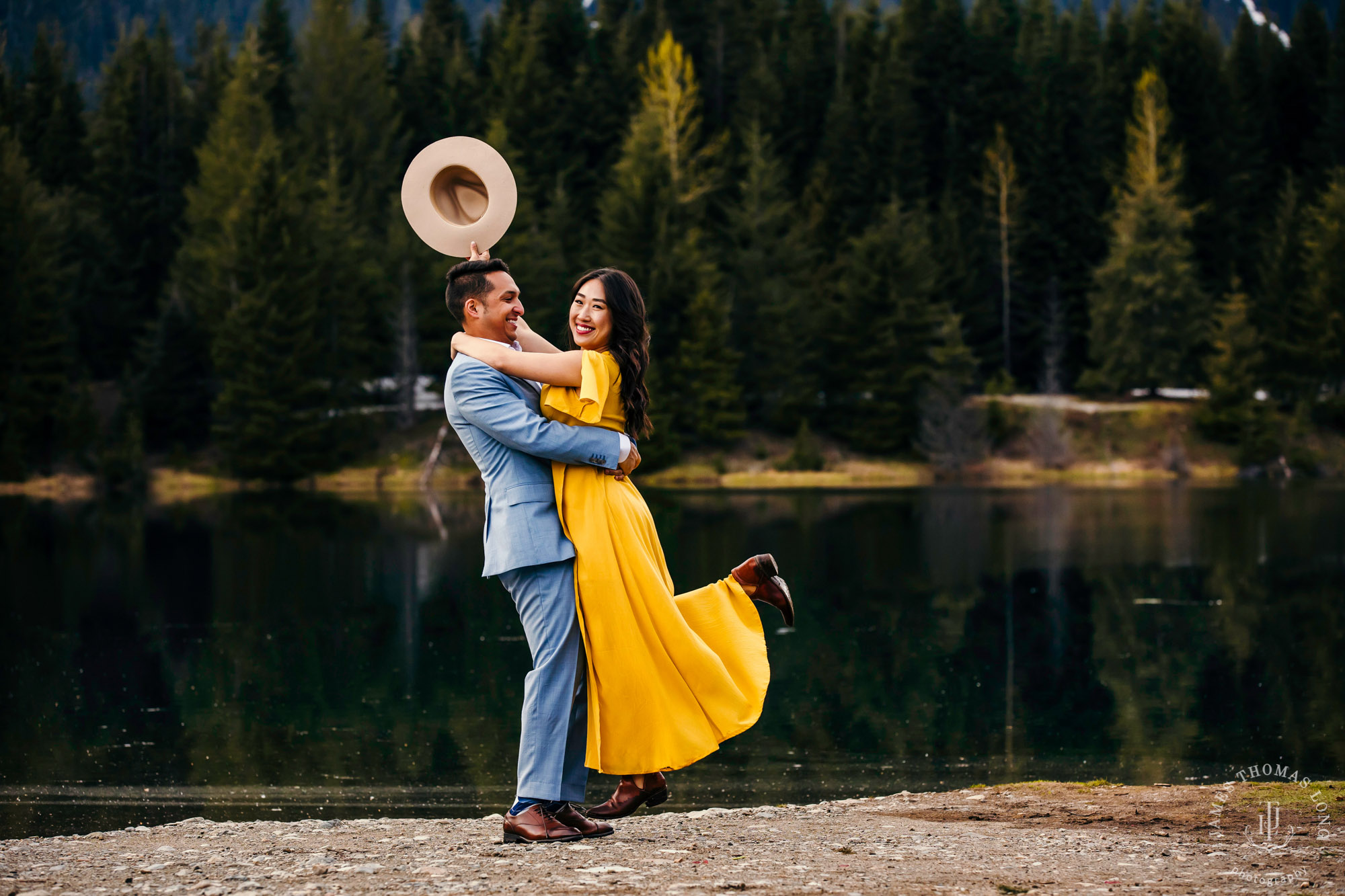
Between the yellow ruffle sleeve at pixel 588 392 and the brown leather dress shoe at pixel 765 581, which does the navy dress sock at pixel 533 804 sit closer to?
the brown leather dress shoe at pixel 765 581

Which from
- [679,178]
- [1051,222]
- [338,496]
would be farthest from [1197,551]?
[1051,222]

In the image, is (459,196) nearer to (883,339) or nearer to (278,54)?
(883,339)

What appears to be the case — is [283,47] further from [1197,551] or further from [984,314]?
[1197,551]

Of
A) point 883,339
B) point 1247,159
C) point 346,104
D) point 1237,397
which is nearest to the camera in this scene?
point 1237,397

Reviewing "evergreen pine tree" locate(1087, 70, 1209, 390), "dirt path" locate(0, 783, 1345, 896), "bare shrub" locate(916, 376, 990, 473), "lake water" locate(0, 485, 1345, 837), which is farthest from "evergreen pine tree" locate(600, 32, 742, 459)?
"dirt path" locate(0, 783, 1345, 896)

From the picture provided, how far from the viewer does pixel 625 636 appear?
5.94 metres

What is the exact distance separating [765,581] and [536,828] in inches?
60.2

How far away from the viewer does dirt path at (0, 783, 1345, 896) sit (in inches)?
205

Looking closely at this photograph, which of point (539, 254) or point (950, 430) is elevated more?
point (539, 254)

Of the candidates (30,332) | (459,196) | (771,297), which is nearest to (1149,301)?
(771,297)

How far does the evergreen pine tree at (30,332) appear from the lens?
50.8m

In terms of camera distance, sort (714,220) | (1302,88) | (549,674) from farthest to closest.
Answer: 1. (1302,88)
2. (714,220)
3. (549,674)

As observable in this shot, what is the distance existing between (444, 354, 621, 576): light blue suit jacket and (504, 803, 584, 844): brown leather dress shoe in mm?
1083

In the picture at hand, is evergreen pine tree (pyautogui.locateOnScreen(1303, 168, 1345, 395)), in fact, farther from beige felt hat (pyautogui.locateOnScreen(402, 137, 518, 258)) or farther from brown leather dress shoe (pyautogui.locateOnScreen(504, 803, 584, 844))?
brown leather dress shoe (pyautogui.locateOnScreen(504, 803, 584, 844))
